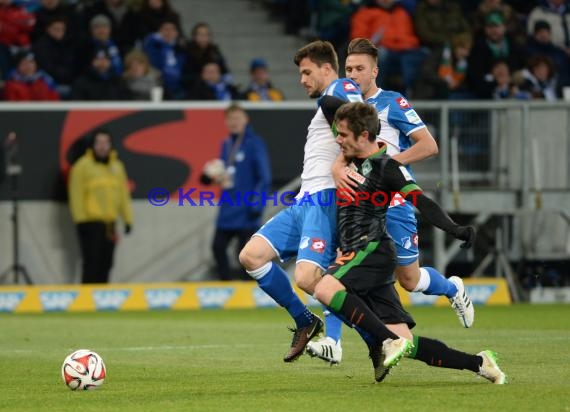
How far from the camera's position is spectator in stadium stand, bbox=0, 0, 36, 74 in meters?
20.2

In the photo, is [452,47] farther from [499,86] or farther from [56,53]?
[56,53]

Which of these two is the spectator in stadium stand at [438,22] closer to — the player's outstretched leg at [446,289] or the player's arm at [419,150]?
the player's outstretched leg at [446,289]

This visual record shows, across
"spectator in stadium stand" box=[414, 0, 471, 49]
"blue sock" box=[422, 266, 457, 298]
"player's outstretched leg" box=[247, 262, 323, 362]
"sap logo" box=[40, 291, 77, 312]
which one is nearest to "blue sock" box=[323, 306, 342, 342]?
"player's outstretched leg" box=[247, 262, 323, 362]

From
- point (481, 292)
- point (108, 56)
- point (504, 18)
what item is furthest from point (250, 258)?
point (504, 18)

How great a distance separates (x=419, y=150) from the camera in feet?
33.1

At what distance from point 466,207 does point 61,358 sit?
9.51 m

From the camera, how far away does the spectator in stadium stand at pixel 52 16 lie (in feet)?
66.9

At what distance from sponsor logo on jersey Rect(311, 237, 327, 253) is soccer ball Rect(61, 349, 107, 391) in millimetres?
1638

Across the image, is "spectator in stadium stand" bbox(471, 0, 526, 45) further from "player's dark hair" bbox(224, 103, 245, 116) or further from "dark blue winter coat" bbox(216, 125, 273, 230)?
"player's dark hair" bbox(224, 103, 245, 116)

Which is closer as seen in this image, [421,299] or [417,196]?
[417,196]

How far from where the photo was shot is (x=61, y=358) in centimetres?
1109

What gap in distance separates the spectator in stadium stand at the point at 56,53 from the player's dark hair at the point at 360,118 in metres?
12.1

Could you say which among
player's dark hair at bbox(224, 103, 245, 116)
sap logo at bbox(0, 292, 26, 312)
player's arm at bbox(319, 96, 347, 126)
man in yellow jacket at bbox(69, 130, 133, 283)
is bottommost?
sap logo at bbox(0, 292, 26, 312)

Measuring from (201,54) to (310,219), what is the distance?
11.5m
